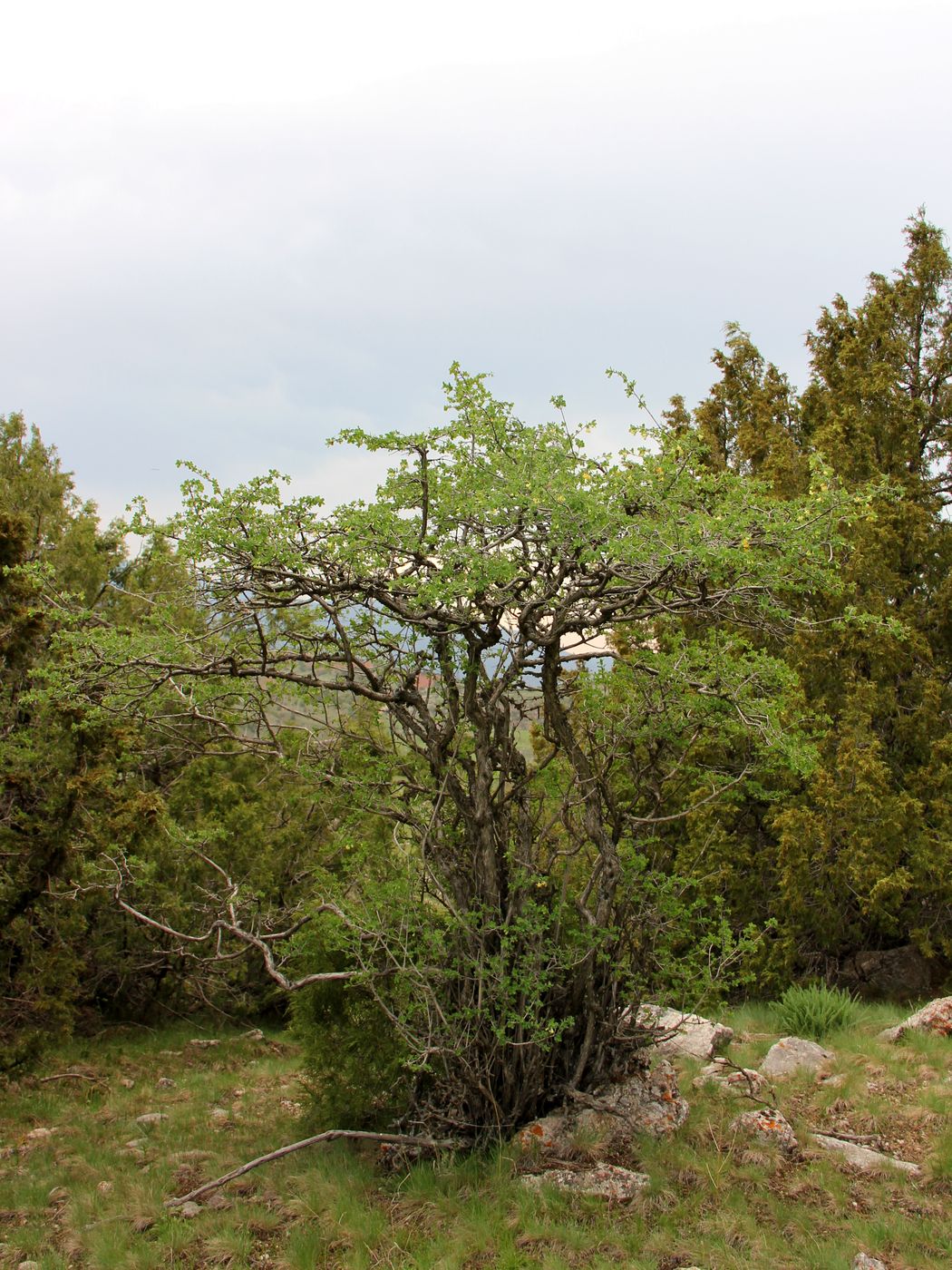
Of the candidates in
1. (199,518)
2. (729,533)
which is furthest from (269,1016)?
(729,533)

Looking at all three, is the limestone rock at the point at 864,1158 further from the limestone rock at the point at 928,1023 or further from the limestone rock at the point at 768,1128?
the limestone rock at the point at 928,1023

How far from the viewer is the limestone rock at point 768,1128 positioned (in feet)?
18.5

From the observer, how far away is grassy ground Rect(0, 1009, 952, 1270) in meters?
4.71

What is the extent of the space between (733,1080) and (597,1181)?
178cm

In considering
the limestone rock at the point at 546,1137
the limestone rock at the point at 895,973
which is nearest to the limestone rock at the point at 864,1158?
the limestone rock at the point at 546,1137

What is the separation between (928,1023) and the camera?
298 inches

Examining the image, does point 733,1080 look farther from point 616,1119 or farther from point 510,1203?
point 510,1203

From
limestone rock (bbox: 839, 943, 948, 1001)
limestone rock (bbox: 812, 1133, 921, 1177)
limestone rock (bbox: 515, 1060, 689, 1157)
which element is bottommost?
limestone rock (bbox: 839, 943, 948, 1001)

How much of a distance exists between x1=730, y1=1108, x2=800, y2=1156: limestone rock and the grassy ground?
111 mm

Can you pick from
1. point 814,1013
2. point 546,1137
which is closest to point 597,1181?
point 546,1137

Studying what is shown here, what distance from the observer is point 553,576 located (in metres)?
5.80

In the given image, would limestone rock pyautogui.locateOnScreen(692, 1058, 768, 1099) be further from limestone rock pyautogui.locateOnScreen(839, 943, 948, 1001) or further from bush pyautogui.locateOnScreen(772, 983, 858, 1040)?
limestone rock pyautogui.locateOnScreen(839, 943, 948, 1001)

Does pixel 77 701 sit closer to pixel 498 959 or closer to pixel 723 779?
pixel 498 959

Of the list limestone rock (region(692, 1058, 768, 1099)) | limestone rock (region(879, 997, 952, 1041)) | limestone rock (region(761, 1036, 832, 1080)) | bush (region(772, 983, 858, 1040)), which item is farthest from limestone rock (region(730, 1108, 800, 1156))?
bush (region(772, 983, 858, 1040))
